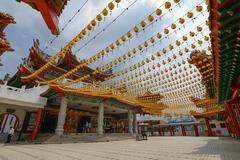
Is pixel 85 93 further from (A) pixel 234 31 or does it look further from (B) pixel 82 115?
(A) pixel 234 31

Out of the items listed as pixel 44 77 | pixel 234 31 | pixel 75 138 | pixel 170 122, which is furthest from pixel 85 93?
pixel 170 122

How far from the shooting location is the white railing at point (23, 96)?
12.3 meters

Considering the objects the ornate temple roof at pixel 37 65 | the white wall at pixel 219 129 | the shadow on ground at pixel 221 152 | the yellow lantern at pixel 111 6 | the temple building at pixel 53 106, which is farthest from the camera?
the white wall at pixel 219 129

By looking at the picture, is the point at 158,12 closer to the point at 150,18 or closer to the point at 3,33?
the point at 150,18

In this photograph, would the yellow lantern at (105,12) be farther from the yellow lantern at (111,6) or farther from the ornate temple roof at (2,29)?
the ornate temple roof at (2,29)

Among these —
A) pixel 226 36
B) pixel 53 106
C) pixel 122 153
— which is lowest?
pixel 122 153

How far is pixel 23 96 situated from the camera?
13281mm

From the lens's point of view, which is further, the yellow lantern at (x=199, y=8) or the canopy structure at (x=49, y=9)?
the yellow lantern at (x=199, y=8)

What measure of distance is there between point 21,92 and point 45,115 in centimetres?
455

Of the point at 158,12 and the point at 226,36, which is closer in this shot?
the point at 226,36

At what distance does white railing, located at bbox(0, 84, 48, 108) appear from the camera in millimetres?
12328

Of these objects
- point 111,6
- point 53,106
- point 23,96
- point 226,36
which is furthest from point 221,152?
point 53,106

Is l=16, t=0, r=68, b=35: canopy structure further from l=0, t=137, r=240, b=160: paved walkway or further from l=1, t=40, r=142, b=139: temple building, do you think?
l=1, t=40, r=142, b=139: temple building

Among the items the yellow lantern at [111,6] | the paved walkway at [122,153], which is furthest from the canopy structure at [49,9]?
the paved walkway at [122,153]
